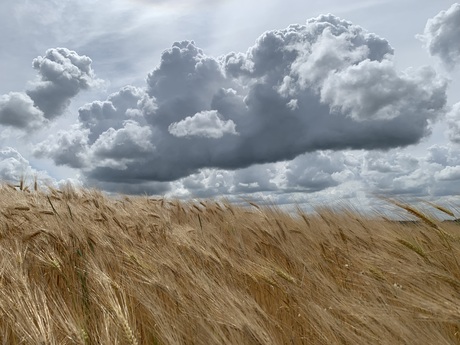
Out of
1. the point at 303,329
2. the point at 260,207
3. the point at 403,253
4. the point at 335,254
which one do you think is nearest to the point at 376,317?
the point at 303,329

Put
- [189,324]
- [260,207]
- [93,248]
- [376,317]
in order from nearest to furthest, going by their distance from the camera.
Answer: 1. [376,317]
2. [189,324]
3. [93,248]
4. [260,207]

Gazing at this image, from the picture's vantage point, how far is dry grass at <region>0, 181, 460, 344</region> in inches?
64.8

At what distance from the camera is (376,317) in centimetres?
160

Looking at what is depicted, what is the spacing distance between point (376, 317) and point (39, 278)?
1.99m

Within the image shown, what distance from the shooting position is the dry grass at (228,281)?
165 centimetres

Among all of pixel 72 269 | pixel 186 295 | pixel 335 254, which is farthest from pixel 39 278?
pixel 335 254

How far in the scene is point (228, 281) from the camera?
2.58m

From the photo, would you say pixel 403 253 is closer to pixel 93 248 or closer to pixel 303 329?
pixel 303 329

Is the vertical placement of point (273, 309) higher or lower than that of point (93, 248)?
lower

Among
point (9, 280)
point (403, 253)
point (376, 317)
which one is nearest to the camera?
point (376, 317)

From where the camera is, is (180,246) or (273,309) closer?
(273,309)

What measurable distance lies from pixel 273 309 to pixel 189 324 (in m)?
0.70

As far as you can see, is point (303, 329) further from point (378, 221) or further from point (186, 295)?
point (378, 221)

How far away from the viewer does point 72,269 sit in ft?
9.22
